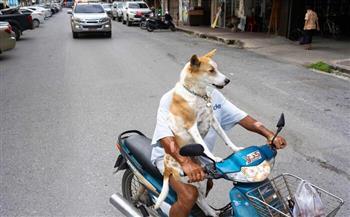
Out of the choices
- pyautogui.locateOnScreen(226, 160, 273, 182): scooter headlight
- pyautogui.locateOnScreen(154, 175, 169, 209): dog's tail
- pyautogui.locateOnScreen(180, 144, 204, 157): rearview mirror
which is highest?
pyautogui.locateOnScreen(180, 144, 204, 157): rearview mirror

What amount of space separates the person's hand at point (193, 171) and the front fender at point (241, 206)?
0.83 ft

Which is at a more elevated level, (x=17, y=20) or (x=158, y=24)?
(x=17, y=20)

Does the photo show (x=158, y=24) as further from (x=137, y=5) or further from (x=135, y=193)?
(x=135, y=193)

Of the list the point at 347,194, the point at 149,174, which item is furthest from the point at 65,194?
the point at 347,194

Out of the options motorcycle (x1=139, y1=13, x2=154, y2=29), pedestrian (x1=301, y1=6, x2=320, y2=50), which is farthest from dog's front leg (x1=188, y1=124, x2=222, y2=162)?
motorcycle (x1=139, y1=13, x2=154, y2=29)

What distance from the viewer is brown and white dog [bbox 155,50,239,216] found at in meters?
2.79

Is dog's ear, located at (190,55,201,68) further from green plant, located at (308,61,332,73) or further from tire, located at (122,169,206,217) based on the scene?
green plant, located at (308,61,332,73)

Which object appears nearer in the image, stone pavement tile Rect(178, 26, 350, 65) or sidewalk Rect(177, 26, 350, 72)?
sidewalk Rect(177, 26, 350, 72)

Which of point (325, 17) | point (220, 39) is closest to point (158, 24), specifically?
point (220, 39)

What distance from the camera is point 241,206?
2.59 metres

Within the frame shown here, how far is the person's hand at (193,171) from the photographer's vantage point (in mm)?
2541

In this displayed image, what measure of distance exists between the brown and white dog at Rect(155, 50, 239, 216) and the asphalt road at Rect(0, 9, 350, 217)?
1462mm

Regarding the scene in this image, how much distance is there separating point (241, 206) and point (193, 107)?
0.71 m

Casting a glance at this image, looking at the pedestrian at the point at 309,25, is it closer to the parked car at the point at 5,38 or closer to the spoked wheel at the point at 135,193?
the parked car at the point at 5,38
